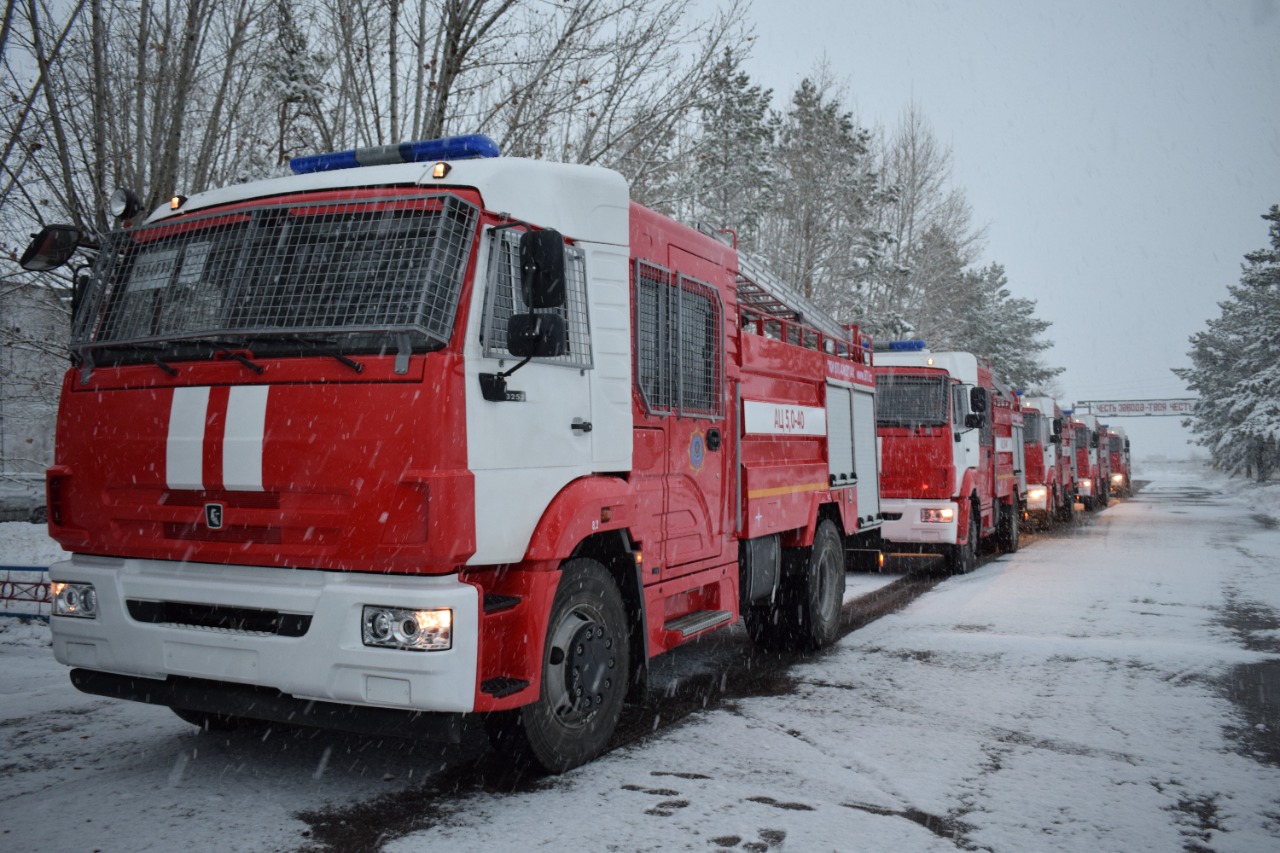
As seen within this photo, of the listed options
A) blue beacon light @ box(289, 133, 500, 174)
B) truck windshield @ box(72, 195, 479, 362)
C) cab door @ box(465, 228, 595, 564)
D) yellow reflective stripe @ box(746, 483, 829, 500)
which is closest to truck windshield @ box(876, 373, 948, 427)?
yellow reflective stripe @ box(746, 483, 829, 500)

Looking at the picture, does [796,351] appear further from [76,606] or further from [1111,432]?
[1111,432]

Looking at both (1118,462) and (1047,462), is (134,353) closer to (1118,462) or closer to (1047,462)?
(1047,462)

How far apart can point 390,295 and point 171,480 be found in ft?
4.20

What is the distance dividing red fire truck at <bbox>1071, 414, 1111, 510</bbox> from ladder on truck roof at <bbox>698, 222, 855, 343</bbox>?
2457 centimetres

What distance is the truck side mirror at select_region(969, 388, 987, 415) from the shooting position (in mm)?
14500

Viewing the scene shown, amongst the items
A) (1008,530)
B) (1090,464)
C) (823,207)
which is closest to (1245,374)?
(1090,464)

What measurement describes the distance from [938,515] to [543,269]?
10637 millimetres

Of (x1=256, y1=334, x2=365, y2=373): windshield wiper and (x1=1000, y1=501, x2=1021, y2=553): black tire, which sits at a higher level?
(x1=256, y1=334, x2=365, y2=373): windshield wiper

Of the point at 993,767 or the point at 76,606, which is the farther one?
the point at 993,767

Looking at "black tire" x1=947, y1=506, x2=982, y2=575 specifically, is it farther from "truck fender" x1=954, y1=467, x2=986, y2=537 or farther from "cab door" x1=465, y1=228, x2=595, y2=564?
"cab door" x1=465, y1=228, x2=595, y2=564

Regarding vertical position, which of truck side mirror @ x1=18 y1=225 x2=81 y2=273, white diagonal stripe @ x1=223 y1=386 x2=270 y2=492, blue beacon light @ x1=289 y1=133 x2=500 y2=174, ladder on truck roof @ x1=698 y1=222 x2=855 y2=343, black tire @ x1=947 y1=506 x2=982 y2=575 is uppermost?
blue beacon light @ x1=289 y1=133 x2=500 y2=174

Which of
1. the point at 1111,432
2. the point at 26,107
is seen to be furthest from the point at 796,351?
the point at 1111,432

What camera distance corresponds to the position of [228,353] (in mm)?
4340

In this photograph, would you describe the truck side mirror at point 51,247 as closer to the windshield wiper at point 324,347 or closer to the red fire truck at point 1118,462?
the windshield wiper at point 324,347
